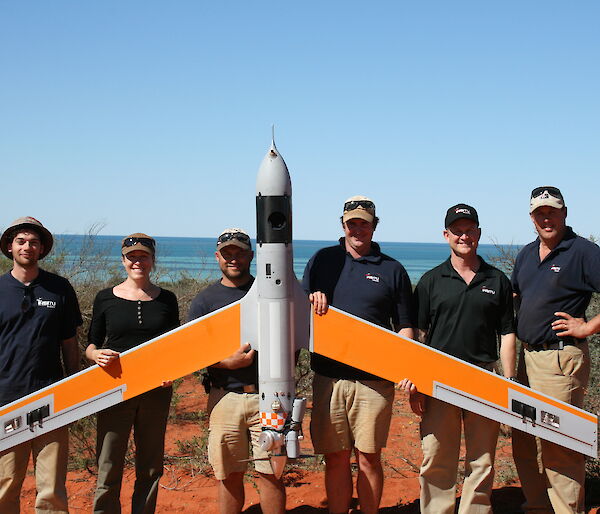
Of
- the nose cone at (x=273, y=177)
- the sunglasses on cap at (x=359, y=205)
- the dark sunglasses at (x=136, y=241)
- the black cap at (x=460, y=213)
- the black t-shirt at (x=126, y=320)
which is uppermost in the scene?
the nose cone at (x=273, y=177)

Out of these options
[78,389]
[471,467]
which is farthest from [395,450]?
[78,389]

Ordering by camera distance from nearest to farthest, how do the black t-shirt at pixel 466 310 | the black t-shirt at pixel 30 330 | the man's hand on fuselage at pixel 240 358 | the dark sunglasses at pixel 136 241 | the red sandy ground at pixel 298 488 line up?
the black t-shirt at pixel 30 330
the black t-shirt at pixel 466 310
the dark sunglasses at pixel 136 241
the man's hand on fuselage at pixel 240 358
the red sandy ground at pixel 298 488

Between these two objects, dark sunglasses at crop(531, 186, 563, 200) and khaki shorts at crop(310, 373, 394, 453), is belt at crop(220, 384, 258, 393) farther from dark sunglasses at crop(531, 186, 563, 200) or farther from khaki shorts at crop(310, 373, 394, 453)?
dark sunglasses at crop(531, 186, 563, 200)

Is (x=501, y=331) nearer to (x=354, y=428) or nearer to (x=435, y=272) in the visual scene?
(x=435, y=272)

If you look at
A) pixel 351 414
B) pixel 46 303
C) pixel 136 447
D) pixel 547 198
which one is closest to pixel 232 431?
pixel 136 447

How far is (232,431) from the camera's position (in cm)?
657

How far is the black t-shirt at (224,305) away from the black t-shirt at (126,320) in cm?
33

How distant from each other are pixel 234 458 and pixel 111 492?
1326mm

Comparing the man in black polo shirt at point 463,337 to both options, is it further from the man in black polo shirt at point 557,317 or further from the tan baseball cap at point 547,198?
Result: the tan baseball cap at point 547,198

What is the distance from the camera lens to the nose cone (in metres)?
6.39

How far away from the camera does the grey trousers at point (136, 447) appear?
6551 mm

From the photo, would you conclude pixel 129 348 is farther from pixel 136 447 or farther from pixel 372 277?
pixel 372 277

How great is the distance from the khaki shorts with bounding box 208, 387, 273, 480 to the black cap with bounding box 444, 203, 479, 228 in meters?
2.73

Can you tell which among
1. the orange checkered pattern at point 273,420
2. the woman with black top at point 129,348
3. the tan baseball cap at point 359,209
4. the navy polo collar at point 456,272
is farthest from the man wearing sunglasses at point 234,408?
the navy polo collar at point 456,272
